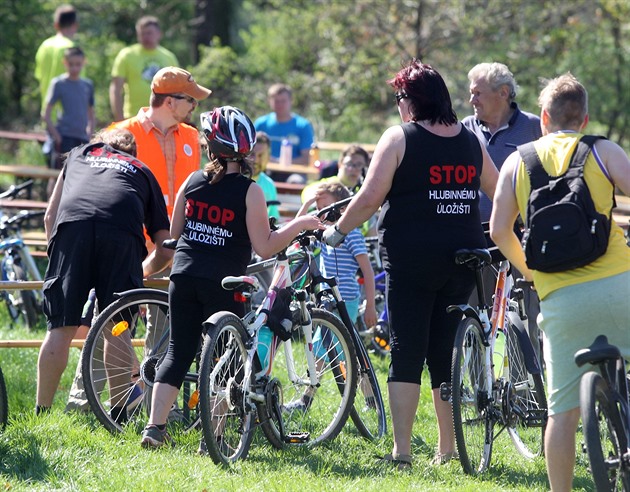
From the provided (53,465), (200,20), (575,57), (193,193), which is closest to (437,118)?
(193,193)

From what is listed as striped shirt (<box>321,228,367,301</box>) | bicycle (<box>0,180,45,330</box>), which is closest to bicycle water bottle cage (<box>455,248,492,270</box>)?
striped shirt (<box>321,228,367,301</box>)

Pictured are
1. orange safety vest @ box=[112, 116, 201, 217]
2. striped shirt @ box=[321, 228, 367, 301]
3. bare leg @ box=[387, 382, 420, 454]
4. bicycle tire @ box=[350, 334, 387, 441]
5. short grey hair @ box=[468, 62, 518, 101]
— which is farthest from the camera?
striped shirt @ box=[321, 228, 367, 301]

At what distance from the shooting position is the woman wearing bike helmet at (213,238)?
5523 mm

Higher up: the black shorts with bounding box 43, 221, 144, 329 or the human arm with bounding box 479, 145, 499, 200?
the human arm with bounding box 479, 145, 499, 200

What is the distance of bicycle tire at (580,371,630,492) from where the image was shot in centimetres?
412

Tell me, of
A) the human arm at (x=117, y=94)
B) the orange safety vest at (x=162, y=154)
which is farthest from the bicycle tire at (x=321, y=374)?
the human arm at (x=117, y=94)

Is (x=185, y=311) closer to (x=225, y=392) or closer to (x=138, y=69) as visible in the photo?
(x=225, y=392)

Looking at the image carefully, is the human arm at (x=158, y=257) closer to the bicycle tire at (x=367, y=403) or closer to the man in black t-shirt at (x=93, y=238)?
the man in black t-shirt at (x=93, y=238)

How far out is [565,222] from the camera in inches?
171

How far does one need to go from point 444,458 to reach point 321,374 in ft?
2.89

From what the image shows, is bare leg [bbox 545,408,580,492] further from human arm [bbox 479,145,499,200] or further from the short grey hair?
the short grey hair

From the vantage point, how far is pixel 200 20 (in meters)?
21.1

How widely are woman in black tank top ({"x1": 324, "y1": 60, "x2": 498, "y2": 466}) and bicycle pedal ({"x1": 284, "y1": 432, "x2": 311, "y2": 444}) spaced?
0.55 metres

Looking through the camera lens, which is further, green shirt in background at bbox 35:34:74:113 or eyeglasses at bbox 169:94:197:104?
Answer: green shirt in background at bbox 35:34:74:113
